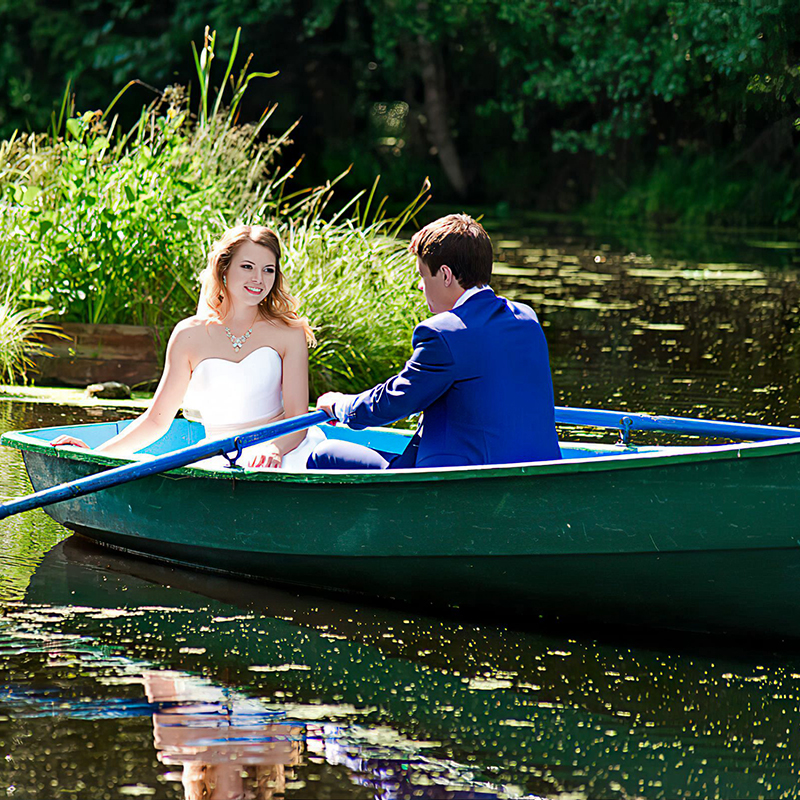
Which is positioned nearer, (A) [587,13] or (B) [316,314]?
(B) [316,314]

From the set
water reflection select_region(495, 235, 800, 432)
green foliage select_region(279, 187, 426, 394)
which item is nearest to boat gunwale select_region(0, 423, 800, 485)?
green foliage select_region(279, 187, 426, 394)

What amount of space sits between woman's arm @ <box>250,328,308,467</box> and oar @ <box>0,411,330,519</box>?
402 millimetres

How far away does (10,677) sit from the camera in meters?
3.50

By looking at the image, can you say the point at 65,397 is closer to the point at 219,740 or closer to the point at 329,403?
the point at 329,403

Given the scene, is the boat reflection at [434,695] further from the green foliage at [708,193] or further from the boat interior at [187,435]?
the green foliage at [708,193]

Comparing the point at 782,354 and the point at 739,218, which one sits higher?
the point at 739,218

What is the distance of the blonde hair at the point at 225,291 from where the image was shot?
460 centimetres

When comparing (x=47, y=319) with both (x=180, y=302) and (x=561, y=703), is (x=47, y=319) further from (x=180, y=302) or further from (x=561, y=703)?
(x=561, y=703)

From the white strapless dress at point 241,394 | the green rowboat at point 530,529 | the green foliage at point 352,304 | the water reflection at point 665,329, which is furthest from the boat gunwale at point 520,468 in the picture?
the water reflection at point 665,329

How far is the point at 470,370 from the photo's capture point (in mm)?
3801

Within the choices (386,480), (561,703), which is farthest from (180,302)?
(561,703)

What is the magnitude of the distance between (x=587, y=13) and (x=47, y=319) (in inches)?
558

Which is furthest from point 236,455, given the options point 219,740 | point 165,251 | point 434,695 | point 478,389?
point 165,251

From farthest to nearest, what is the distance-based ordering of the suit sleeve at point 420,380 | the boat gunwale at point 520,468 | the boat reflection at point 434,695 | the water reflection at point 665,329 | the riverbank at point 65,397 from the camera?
the water reflection at point 665,329, the riverbank at point 65,397, the suit sleeve at point 420,380, the boat gunwale at point 520,468, the boat reflection at point 434,695
